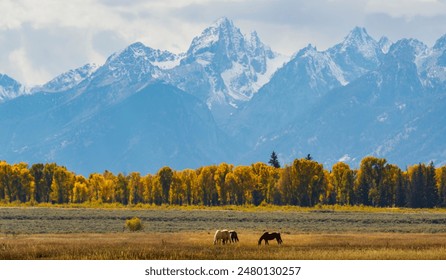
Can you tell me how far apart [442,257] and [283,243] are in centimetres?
1652

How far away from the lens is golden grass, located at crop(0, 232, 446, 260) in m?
58.0

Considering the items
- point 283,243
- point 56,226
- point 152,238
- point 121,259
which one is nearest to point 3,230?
point 56,226

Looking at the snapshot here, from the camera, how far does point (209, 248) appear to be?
66.0m

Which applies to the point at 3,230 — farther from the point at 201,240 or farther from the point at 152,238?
the point at 201,240

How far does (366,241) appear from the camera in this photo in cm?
7794

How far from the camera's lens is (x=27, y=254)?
58.2m

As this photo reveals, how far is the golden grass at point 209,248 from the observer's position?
58031 mm

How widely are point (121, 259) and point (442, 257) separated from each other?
823 inches
